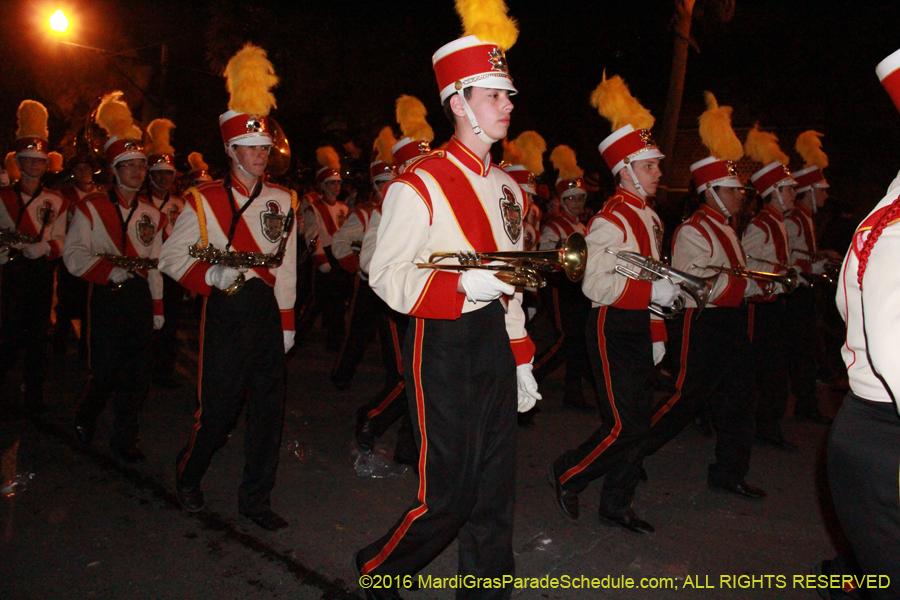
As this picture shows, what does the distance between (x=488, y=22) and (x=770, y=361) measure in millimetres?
4444

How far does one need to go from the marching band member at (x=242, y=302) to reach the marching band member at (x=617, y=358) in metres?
1.82

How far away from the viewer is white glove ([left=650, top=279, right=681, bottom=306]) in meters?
4.09

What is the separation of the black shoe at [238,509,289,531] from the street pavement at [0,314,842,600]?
4 cm

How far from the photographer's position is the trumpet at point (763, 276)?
472 centimetres

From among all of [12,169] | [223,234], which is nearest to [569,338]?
[223,234]

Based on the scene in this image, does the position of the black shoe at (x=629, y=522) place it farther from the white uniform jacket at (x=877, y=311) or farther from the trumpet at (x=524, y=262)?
the white uniform jacket at (x=877, y=311)

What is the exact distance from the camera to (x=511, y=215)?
3.07 meters

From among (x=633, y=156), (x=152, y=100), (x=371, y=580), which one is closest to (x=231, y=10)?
(x=152, y=100)

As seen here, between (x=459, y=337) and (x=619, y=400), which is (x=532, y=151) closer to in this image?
(x=619, y=400)

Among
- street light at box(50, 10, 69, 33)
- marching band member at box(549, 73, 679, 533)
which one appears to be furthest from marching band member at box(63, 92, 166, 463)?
street light at box(50, 10, 69, 33)

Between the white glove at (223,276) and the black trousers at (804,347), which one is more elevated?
the white glove at (223,276)

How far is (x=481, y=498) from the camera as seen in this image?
9.34ft

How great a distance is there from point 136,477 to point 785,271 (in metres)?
5.36

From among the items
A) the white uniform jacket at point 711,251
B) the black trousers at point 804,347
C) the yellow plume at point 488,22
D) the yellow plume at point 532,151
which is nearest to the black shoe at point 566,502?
the white uniform jacket at point 711,251
